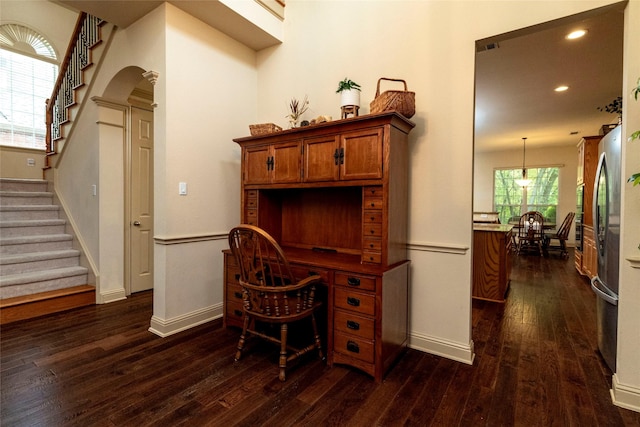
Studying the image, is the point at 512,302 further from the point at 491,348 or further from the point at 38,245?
the point at 38,245

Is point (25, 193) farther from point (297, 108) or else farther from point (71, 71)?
point (297, 108)

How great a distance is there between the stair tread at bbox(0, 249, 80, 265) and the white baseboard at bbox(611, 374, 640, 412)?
5049 millimetres

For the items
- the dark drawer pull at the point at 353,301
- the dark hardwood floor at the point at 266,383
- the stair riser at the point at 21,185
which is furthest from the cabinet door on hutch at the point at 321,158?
the stair riser at the point at 21,185

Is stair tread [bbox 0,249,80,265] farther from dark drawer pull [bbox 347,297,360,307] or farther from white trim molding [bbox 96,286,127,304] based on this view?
dark drawer pull [bbox 347,297,360,307]

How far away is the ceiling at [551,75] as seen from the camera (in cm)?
279

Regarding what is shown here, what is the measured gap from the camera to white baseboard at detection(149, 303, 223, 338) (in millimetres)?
2654

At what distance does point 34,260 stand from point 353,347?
12.1 ft

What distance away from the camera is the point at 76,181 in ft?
12.7

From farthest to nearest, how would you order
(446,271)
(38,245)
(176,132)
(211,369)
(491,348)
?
(38,245), (176,132), (491,348), (446,271), (211,369)

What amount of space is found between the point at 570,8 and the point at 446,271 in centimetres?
184

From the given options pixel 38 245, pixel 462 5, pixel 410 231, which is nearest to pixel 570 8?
pixel 462 5

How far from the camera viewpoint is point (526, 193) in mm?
8750

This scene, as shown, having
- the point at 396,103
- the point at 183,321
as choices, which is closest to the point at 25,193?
the point at 183,321

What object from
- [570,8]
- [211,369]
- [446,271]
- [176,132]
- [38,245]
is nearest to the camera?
[570,8]
